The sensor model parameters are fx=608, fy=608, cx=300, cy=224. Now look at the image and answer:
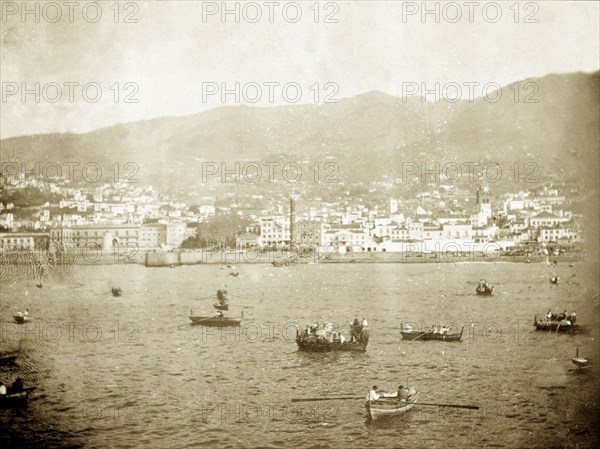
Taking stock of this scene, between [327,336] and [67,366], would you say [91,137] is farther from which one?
[327,336]

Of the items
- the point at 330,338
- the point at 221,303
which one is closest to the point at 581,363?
the point at 330,338

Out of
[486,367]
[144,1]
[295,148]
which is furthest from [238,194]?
[486,367]

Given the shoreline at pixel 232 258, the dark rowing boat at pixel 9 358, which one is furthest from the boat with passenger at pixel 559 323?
the dark rowing boat at pixel 9 358

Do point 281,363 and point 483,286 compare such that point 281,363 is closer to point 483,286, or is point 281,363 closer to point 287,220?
point 287,220

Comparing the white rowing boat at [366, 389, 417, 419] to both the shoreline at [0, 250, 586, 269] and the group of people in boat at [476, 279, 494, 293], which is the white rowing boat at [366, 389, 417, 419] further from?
the group of people in boat at [476, 279, 494, 293]

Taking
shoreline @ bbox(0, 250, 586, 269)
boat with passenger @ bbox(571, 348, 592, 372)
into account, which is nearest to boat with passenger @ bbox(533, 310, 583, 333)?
boat with passenger @ bbox(571, 348, 592, 372)

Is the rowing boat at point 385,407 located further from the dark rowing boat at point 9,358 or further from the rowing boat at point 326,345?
the dark rowing boat at point 9,358
